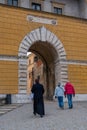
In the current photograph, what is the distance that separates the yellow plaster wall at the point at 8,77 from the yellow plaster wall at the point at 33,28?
0.23ft

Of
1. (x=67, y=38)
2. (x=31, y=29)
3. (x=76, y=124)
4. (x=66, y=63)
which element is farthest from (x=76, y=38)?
(x=76, y=124)

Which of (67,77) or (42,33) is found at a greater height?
(42,33)

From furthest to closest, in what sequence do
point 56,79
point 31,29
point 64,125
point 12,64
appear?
point 56,79, point 31,29, point 12,64, point 64,125

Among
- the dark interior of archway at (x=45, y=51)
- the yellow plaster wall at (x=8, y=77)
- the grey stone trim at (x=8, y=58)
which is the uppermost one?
the dark interior of archway at (x=45, y=51)

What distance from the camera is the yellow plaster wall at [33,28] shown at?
2092 cm

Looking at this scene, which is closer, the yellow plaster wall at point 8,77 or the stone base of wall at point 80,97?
the yellow plaster wall at point 8,77

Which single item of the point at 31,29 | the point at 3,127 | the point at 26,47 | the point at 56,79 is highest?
the point at 31,29

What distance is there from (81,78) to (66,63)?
178 cm

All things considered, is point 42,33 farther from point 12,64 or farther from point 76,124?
point 76,124

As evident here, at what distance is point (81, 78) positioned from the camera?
77.4ft

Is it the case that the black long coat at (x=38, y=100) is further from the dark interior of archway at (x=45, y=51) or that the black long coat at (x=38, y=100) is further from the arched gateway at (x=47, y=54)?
the dark interior of archway at (x=45, y=51)

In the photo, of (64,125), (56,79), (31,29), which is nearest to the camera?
(64,125)

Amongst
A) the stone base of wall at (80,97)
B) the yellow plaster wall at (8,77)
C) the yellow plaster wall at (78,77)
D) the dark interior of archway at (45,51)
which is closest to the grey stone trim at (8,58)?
the yellow plaster wall at (8,77)

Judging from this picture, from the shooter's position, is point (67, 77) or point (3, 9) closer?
point (3, 9)
